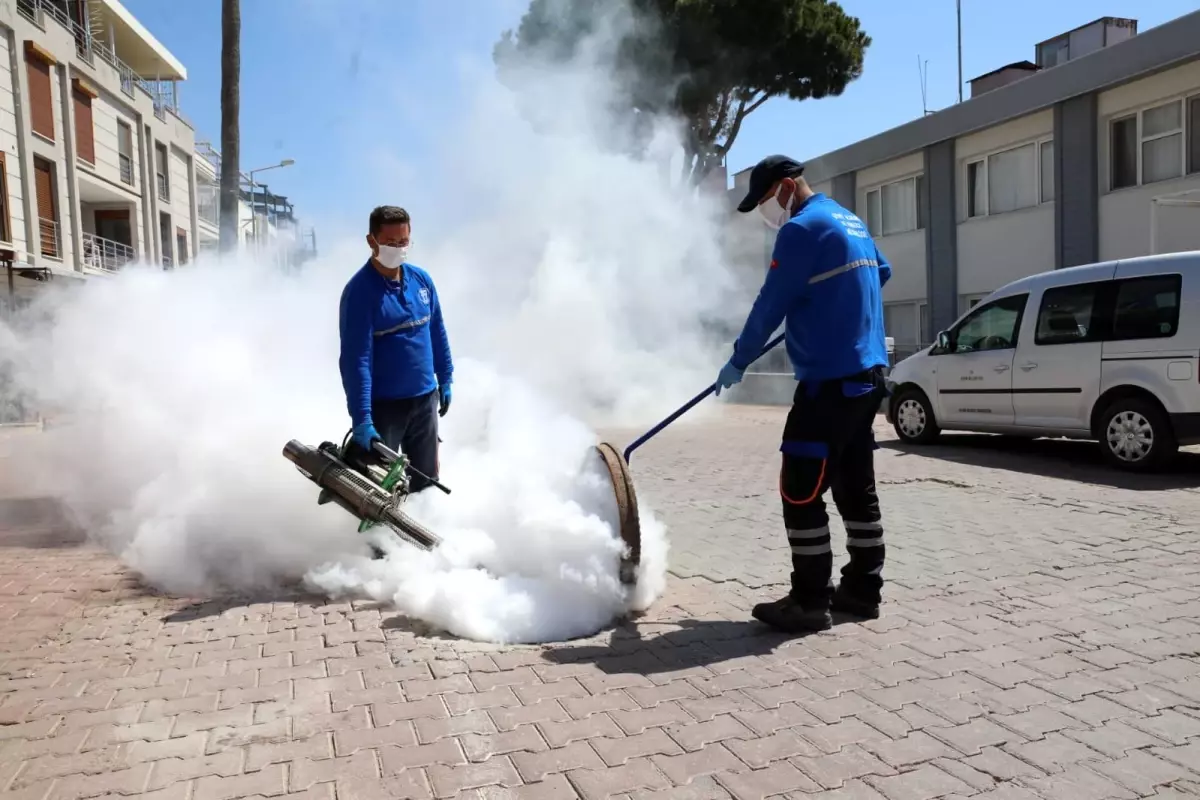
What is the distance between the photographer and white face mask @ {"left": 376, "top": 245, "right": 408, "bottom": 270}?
461 centimetres

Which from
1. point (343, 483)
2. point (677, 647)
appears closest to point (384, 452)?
point (343, 483)

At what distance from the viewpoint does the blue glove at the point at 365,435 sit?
14.5 ft

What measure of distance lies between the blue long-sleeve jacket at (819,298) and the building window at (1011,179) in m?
14.8

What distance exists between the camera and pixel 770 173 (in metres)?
4.09

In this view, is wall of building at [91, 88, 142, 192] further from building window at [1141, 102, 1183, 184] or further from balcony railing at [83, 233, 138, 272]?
building window at [1141, 102, 1183, 184]

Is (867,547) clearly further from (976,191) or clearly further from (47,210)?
(47,210)

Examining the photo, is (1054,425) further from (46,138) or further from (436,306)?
(46,138)

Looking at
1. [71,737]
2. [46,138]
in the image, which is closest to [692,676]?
[71,737]

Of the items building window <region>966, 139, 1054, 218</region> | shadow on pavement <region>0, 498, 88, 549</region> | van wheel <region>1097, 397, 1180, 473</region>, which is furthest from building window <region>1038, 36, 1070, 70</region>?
shadow on pavement <region>0, 498, 88, 549</region>

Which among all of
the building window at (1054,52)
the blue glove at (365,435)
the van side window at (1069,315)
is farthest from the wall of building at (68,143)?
the building window at (1054,52)

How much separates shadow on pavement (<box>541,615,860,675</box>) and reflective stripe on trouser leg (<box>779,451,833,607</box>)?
203mm

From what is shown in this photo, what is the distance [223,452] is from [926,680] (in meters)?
4.17

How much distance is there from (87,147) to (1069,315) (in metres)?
24.9

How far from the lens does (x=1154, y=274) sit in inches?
313
